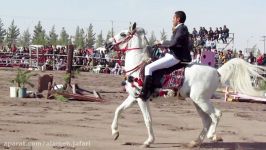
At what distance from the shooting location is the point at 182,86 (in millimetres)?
9578

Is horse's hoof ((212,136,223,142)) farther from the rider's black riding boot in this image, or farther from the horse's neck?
the horse's neck

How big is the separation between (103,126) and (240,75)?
3.16 m

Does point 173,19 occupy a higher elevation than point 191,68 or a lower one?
higher

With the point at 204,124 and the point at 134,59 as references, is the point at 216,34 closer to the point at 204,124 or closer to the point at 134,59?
the point at 204,124

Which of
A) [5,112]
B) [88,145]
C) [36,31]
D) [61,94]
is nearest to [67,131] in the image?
[88,145]

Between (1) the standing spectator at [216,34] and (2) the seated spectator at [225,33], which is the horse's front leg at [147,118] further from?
(2) the seated spectator at [225,33]

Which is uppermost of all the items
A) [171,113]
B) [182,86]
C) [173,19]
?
[173,19]

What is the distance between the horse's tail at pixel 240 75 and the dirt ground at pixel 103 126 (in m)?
1.02

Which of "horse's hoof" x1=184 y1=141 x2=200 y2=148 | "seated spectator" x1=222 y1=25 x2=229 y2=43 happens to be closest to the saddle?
"horse's hoof" x1=184 y1=141 x2=200 y2=148

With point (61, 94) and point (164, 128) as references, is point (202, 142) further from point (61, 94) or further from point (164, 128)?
point (61, 94)

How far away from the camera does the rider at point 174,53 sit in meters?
9.27

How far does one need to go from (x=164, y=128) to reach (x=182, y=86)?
96.7 inches

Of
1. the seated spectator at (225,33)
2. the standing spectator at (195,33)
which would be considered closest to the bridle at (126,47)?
the standing spectator at (195,33)

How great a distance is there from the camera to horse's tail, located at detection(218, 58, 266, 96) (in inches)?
408
